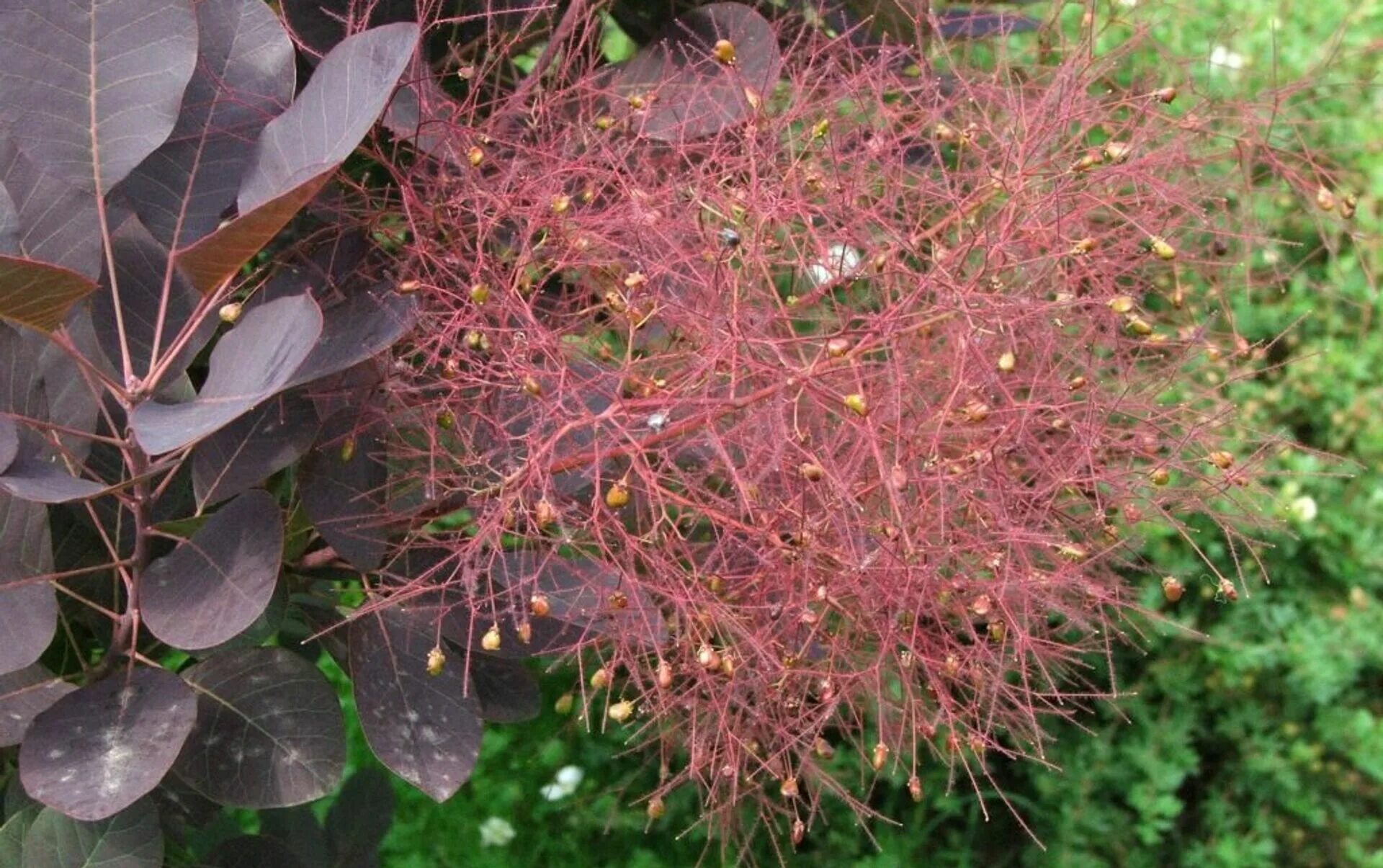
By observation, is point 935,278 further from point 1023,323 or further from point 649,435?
point 649,435

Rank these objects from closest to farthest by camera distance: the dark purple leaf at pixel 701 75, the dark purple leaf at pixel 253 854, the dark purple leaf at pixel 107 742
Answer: the dark purple leaf at pixel 107 742, the dark purple leaf at pixel 701 75, the dark purple leaf at pixel 253 854

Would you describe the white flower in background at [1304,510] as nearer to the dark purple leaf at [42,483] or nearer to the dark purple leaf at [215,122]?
the dark purple leaf at [215,122]

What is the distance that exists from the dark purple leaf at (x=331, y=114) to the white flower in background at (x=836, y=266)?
410 millimetres

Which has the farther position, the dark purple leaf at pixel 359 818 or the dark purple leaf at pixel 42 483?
the dark purple leaf at pixel 359 818

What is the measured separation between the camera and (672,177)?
49.8 inches

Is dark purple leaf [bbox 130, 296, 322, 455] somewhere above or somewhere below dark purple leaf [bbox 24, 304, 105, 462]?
above

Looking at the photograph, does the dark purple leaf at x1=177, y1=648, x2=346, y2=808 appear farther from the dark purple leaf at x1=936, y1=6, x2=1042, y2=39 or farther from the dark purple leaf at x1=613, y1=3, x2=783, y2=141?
the dark purple leaf at x1=936, y1=6, x2=1042, y2=39

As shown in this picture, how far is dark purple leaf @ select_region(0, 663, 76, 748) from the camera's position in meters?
1.13

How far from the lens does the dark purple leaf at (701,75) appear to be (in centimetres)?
129

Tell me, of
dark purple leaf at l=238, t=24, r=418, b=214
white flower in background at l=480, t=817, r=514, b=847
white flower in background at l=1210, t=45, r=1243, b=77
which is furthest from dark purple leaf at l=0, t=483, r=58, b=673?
white flower in background at l=1210, t=45, r=1243, b=77

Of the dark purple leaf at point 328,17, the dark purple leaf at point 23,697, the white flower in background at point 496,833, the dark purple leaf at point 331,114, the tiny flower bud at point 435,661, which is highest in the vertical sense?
the dark purple leaf at point 331,114

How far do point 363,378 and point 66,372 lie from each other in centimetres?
25

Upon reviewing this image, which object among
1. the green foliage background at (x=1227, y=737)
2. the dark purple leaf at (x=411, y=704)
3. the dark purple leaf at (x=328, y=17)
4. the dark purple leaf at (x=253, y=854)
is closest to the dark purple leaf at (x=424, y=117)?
the dark purple leaf at (x=328, y=17)

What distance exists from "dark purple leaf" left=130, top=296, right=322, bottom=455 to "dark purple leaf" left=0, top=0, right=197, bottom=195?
0.19 m
